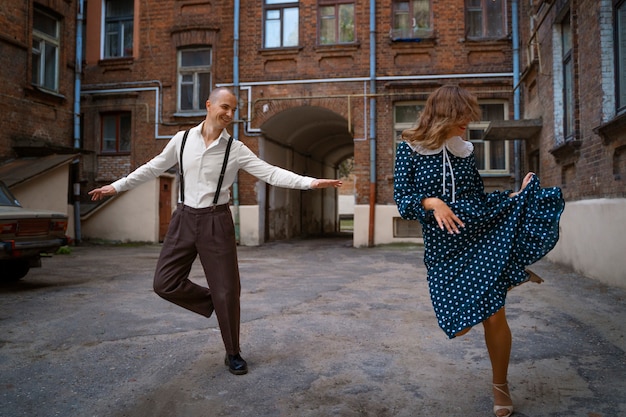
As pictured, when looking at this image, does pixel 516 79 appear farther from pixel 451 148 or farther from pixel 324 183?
pixel 451 148

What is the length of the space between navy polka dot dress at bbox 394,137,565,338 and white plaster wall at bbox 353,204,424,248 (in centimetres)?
1222

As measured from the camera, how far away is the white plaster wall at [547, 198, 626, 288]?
7.16 m

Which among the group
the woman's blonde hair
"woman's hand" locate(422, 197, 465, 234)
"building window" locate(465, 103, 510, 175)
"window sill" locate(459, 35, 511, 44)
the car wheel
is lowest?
the car wheel

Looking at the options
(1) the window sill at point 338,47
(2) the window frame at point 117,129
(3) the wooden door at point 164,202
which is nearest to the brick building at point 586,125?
(1) the window sill at point 338,47

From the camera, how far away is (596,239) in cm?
806

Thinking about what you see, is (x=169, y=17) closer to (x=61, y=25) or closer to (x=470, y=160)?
(x=61, y=25)

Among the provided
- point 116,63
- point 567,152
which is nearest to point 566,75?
point 567,152

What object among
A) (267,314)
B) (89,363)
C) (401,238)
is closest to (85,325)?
(89,363)

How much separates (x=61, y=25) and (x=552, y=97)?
1365 centimetres

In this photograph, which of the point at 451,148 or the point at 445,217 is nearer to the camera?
the point at 445,217

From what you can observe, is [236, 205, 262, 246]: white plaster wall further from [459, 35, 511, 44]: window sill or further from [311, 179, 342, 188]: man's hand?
[311, 179, 342, 188]: man's hand

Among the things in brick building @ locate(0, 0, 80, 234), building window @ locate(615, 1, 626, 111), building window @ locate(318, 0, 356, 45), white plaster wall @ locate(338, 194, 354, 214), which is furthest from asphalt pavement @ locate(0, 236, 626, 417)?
white plaster wall @ locate(338, 194, 354, 214)

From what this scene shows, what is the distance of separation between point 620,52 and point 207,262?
6970 mm

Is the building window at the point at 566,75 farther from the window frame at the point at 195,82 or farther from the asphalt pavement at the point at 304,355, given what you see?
the window frame at the point at 195,82
